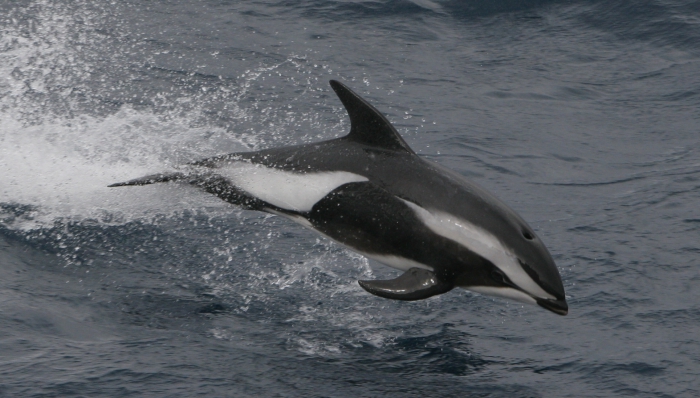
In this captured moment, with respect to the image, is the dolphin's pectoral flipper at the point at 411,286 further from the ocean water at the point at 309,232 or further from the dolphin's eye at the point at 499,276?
the ocean water at the point at 309,232

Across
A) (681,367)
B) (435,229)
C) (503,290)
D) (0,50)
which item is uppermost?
(0,50)

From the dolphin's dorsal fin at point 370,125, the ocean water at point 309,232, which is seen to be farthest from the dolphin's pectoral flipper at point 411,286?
the dolphin's dorsal fin at point 370,125

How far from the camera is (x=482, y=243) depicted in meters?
6.20

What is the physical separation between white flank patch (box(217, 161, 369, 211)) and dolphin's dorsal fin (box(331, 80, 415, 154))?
0.30 meters

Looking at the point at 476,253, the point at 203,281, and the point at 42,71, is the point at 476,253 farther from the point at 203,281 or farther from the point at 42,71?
the point at 42,71

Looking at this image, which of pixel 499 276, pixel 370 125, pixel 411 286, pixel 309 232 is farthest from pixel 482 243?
pixel 309 232

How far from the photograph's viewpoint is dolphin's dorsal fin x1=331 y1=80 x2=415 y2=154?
21.7 ft

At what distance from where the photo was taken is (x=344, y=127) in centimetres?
1096

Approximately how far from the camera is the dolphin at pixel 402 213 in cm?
617

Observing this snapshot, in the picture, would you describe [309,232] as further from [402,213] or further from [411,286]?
[411,286]

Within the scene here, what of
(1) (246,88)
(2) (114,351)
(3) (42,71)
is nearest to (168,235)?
(2) (114,351)

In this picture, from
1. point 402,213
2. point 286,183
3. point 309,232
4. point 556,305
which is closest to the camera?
point 556,305

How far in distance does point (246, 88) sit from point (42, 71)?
2.62 meters

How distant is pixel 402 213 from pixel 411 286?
517 millimetres
